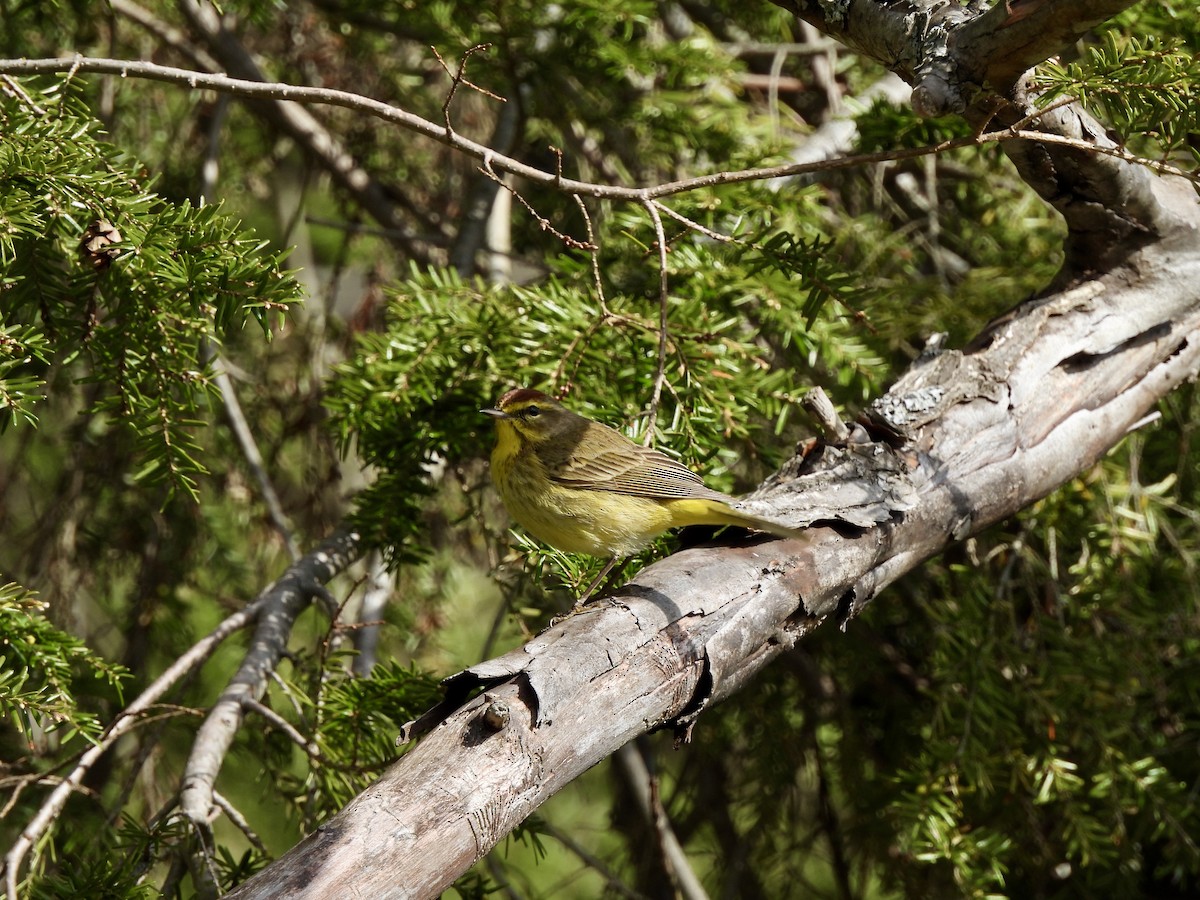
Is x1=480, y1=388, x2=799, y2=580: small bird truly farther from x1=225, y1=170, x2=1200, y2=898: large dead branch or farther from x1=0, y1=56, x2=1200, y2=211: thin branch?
x1=0, y1=56, x2=1200, y2=211: thin branch

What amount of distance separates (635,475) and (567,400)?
0.96ft

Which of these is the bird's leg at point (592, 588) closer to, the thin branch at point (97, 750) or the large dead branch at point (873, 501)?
Answer: the large dead branch at point (873, 501)

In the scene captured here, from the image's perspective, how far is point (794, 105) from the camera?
5.29 meters

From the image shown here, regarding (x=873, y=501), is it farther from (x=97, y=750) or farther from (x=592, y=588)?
(x=97, y=750)

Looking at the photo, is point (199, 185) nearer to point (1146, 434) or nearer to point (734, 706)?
point (734, 706)

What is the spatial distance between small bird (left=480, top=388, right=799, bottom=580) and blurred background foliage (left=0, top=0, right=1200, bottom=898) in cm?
11

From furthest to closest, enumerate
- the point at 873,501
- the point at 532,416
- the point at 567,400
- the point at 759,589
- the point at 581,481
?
the point at 581,481
the point at 532,416
the point at 567,400
the point at 873,501
the point at 759,589

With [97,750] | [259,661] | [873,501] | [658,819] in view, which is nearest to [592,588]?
[873,501]

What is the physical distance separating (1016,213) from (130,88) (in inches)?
149

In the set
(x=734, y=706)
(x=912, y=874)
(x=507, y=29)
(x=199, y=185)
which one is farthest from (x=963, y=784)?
(x=199, y=185)

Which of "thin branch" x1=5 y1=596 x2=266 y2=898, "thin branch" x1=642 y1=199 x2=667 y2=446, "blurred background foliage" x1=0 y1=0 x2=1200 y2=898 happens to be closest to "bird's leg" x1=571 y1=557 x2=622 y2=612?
"blurred background foliage" x1=0 y1=0 x2=1200 y2=898

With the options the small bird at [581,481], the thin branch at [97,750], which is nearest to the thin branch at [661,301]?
the small bird at [581,481]

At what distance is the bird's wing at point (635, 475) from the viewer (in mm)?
2918

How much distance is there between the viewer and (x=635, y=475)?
3.14 meters
